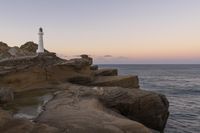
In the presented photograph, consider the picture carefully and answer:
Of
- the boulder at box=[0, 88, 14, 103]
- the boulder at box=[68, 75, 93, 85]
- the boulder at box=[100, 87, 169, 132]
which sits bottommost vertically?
the boulder at box=[100, 87, 169, 132]

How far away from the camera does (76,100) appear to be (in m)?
15.0

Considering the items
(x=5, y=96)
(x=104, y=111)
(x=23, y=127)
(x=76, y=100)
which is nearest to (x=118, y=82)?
(x=76, y=100)

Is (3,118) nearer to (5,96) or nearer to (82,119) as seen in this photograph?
(82,119)

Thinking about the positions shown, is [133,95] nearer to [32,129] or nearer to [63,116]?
[63,116]

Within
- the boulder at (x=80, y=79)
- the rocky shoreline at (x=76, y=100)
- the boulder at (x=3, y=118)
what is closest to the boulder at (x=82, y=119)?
the rocky shoreline at (x=76, y=100)

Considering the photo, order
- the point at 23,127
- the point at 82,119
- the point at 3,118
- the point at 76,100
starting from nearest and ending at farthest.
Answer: the point at 23,127 < the point at 3,118 < the point at 82,119 < the point at 76,100

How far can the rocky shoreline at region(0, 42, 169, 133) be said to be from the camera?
401 inches

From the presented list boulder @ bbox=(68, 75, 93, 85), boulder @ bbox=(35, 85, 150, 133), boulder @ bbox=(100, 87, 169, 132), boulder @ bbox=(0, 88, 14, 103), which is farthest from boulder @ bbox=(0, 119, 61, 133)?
boulder @ bbox=(68, 75, 93, 85)

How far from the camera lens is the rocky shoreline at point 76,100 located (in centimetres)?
1019

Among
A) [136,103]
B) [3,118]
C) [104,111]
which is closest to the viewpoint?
[3,118]

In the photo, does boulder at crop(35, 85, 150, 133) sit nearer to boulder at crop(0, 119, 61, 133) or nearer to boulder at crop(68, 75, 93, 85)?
boulder at crop(0, 119, 61, 133)

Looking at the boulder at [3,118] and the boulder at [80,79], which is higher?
the boulder at [80,79]

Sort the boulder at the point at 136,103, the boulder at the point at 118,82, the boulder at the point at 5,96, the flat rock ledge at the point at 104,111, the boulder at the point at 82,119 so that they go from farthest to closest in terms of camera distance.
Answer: the boulder at the point at 118,82, the boulder at the point at 136,103, the boulder at the point at 5,96, the flat rock ledge at the point at 104,111, the boulder at the point at 82,119

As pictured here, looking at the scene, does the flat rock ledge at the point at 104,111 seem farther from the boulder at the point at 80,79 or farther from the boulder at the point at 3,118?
the boulder at the point at 80,79
